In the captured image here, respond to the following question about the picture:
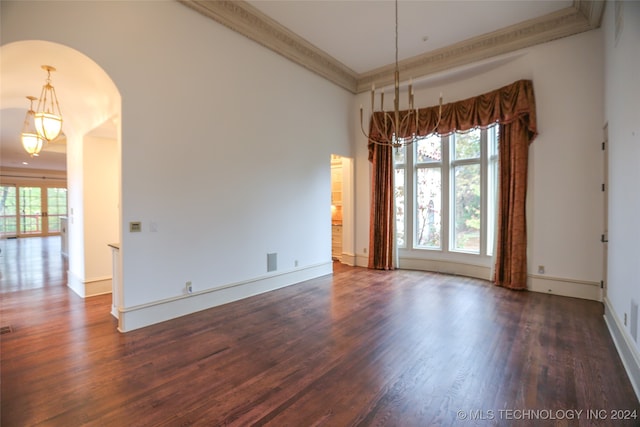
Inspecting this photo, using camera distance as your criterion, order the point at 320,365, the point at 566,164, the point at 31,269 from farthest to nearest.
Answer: the point at 31,269, the point at 566,164, the point at 320,365

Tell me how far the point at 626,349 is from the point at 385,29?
4822 mm

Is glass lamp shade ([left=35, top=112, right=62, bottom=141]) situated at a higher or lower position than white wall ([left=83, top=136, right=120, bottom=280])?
higher

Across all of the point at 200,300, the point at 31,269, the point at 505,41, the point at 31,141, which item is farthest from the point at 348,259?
the point at 31,269

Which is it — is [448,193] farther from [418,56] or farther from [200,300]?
[200,300]

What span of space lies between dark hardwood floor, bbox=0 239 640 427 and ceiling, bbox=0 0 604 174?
9.67 feet

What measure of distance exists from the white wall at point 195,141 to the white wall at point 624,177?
160 inches

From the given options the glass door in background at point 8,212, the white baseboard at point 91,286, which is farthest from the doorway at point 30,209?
the white baseboard at point 91,286

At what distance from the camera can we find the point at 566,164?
14.5ft

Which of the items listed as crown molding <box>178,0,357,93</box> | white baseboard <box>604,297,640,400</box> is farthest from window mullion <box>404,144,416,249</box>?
white baseboard <box>604,297,640,400</box>

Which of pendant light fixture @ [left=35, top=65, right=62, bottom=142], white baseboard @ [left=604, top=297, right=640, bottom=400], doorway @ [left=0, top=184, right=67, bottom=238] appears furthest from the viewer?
doorway @ [left=0, top=184, right=67, bottom=238]

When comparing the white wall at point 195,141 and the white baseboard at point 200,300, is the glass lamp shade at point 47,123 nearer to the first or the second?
the white wall at point 195,141

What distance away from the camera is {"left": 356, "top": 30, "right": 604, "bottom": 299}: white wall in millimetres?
4223

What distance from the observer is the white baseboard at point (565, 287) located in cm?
425

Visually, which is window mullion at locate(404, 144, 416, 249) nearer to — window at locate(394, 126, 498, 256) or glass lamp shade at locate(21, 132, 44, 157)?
window at locate(394, 126, 498, 256)
